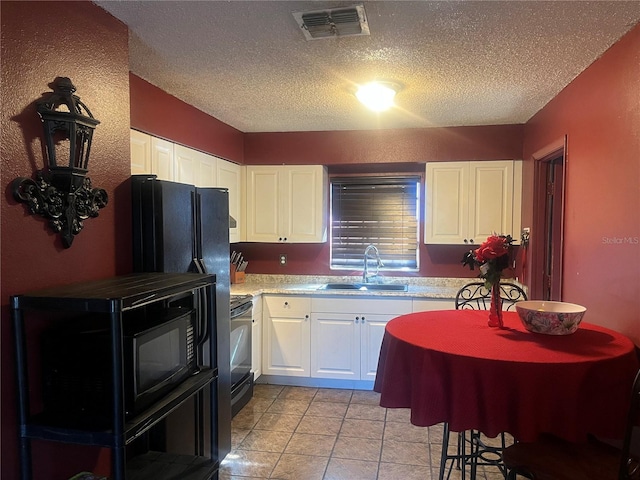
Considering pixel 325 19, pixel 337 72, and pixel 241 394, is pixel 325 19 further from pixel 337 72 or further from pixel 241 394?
pixel 241 394

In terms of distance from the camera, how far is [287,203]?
434 cm

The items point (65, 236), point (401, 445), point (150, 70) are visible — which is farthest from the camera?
point (401, 445)

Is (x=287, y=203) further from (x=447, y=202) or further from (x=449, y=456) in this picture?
(x=449, y=456)

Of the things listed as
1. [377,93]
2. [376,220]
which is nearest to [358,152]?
[376,220]

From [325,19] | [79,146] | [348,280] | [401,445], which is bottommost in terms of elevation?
[401,445]

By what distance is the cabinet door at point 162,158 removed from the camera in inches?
113

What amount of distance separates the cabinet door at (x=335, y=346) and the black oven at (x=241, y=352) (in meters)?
0.63

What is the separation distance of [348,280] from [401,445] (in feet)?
5.91

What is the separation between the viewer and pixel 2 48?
54.4 inches

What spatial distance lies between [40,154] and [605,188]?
250cm

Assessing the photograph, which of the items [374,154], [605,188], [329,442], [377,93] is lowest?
[329,442]

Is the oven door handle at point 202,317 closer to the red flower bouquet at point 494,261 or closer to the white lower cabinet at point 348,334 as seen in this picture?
the red flower bouquet at point 494,261

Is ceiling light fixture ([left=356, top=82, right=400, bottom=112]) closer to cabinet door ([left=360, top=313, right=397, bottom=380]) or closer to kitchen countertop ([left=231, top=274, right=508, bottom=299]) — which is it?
kitchen countertop ([left=231, top=274, right=508, bottom=299])

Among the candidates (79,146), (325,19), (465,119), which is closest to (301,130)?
(465,119)
